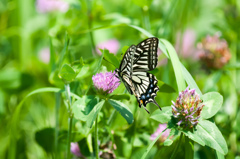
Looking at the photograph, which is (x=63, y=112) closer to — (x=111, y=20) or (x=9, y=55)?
(x=111, y=20)

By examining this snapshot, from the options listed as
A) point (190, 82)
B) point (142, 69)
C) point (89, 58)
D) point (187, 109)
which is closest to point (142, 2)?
point (89, 58)

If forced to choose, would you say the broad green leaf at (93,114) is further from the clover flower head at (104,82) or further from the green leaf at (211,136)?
the green leaf at (211,136)

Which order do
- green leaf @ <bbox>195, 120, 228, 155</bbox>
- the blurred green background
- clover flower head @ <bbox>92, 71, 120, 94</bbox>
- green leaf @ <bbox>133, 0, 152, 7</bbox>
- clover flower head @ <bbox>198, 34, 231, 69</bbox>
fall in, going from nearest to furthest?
green leaf @ <bbox>195, 120, 228, 155</bbox> → clover flower head @ <bbox>92, 71, 120, 94</bbox> → the blurred green background → green leaf @ <bbox>133, 0, 152, 7</bbox> → clover flower head @ <bbox>198, 34, 231, 69</bbox>

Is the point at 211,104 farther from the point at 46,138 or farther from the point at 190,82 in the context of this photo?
the point at 46,138

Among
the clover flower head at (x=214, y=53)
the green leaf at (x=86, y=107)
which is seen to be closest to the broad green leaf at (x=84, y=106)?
the green leaf at (x=86, y=107)

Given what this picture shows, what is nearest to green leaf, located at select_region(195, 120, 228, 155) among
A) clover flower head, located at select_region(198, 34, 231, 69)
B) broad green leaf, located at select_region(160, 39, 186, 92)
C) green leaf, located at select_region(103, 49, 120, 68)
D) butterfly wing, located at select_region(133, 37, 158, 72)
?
broad green leaf, located at select_region(160, 39, 186, 92)

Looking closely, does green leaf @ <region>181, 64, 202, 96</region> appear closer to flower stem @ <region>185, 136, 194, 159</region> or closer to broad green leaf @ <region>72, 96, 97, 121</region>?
flower stem @ <region>185, 136, 194, 159</region>

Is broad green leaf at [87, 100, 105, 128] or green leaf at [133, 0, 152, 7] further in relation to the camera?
green leaf at [133, 0, 152, 7]

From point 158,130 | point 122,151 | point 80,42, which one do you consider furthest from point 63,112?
point 158,130
